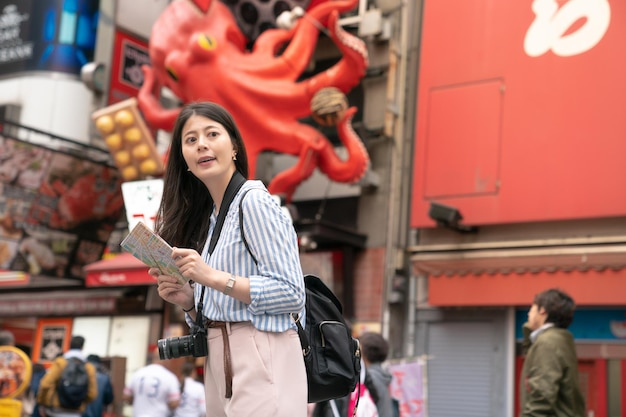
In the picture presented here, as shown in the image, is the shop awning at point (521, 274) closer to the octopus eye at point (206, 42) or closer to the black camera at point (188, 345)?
the octopus eye at point (206, 42)

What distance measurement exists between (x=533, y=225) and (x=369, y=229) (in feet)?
8.78

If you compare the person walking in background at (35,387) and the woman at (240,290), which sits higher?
the woman at (240,290)

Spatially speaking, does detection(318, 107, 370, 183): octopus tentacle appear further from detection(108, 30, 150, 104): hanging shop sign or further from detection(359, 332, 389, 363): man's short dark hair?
→ detection(359, 332, 389, 363): man's short dark hair

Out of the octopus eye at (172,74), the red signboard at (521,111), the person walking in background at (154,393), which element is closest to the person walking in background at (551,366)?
the person walking in background at (154,393)

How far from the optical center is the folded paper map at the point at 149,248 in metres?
2.73

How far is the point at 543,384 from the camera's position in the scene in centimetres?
599

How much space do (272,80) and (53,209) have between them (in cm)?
412

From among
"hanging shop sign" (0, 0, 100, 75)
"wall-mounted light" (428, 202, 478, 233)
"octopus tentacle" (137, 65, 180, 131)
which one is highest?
"hanging shop sign" (0, 0, 100, 75)

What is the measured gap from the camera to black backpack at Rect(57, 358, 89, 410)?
981 cm

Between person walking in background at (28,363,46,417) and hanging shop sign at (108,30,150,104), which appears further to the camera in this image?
hanging shop sign at (108,30,150,104)

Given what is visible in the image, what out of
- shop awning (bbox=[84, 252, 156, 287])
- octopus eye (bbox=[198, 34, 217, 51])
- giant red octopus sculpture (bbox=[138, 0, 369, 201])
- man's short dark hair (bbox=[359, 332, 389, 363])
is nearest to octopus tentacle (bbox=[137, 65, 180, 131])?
giant red octopus sculpture (bbox=[138, 0, 369, 201])

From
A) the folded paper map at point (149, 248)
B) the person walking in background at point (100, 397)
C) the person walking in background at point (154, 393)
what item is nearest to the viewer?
the folded paper map at point (149, 248)

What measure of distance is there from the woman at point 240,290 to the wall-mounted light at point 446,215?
8957mm

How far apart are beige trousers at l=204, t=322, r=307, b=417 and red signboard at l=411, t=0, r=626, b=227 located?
8.97 m
